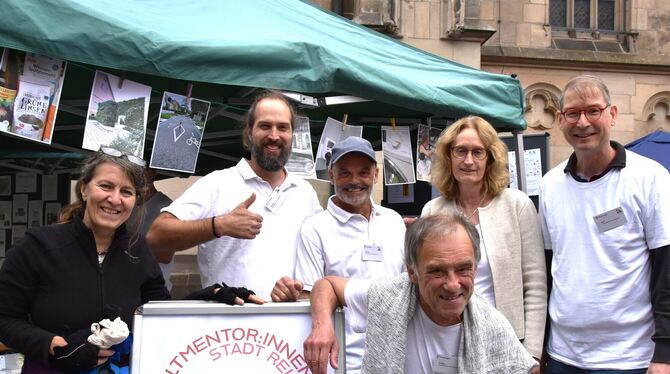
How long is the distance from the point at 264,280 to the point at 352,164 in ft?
2.01

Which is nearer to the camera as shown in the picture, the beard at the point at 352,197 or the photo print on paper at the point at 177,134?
the beard at the point at 352,197

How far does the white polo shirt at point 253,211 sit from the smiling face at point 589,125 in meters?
1.18

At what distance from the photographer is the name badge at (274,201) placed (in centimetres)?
290

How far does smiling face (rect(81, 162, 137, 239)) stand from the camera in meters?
2.24

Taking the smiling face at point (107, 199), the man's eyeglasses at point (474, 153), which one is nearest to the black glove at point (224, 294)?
the smiling face at point (107, 199)

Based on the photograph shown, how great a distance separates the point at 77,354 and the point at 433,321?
1.09 meters

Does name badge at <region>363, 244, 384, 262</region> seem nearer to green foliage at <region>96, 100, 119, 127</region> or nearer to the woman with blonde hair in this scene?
the woman with blonde hair

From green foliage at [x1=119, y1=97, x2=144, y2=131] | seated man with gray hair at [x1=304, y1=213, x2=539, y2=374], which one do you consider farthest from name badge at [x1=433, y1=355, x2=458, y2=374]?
green foliage at [x1=119, y1=97, x2=144, y2=131]

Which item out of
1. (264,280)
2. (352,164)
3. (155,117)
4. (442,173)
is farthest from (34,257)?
(155,117)

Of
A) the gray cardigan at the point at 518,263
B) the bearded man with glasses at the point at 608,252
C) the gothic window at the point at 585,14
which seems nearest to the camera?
the bearded man with glasses at the point at 608,252

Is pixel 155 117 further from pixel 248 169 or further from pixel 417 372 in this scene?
pixel 417 372

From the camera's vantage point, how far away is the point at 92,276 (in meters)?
2.19

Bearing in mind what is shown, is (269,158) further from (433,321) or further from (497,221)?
(433,321)

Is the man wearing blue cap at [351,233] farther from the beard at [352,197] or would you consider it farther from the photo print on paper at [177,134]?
the photo print on paper at [177,134]
